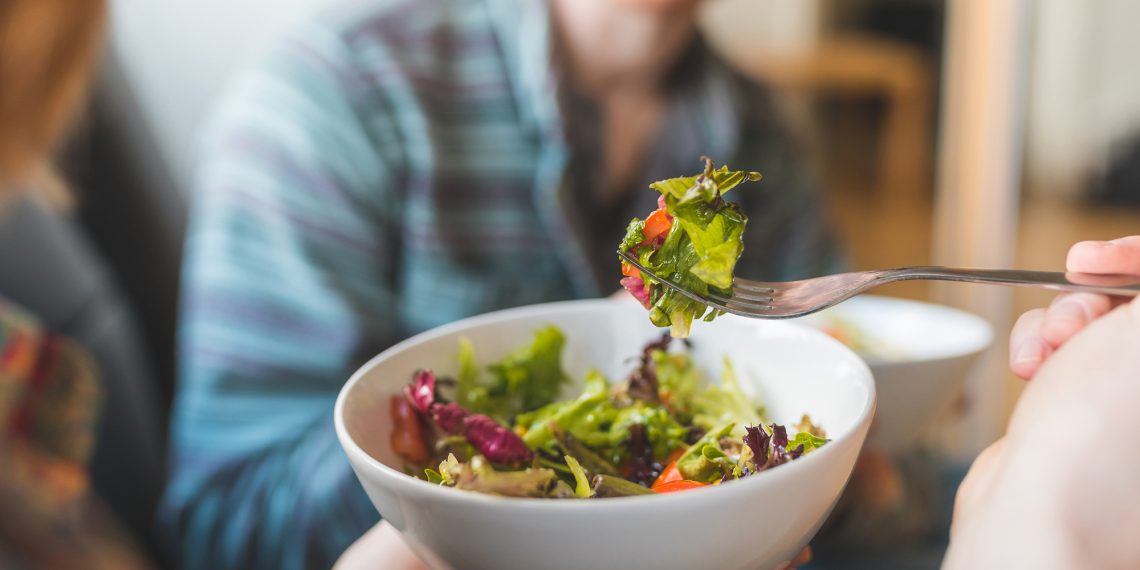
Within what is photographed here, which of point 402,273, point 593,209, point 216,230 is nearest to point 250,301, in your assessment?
point 216,230

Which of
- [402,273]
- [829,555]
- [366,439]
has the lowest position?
[829,555]

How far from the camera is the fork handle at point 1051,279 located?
48 cm

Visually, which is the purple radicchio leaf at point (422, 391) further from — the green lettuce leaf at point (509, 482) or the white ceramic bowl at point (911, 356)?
the white ceramic bowl at point (911, 356)

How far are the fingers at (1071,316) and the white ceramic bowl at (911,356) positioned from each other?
27 centimetres

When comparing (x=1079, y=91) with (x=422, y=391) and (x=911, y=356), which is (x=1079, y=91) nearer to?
(x=911, y=356)

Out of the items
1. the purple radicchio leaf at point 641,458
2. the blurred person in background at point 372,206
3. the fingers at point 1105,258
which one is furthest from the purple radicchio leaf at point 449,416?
the blurred person in background at point 372,206

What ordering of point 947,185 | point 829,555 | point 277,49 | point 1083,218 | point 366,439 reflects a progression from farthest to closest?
point 1083,218, point 947,185, point 277,49, point 829,555, point 366,439

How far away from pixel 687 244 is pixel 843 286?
0.10m

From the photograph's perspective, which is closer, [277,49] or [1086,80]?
[277,49]

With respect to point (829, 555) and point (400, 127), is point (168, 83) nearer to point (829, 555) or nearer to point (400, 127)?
point (400, 127)

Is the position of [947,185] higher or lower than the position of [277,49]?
lower

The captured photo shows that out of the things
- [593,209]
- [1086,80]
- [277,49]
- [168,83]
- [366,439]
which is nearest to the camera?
[366,439]

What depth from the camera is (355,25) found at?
1.35 meters

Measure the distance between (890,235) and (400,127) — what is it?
313 centimetres
